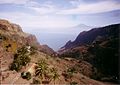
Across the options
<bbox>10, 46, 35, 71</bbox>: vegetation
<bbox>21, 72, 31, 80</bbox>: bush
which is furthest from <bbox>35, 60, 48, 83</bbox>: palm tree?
<bbox>10, 46, 35, 71</bbox>: vegetation

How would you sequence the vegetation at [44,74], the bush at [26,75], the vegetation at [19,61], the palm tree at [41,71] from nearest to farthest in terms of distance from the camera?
the bush at [26,75]
the vegetation at [44,74]
the palm tree at [41,71]
the vegetation at [19,61]

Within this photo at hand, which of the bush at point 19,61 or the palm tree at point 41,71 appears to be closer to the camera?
the palm tree at point 41,71

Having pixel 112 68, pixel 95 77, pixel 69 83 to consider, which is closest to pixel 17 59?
pixel 69 83

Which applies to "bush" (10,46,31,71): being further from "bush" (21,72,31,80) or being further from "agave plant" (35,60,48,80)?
"agave plant" (35,60,48,80)

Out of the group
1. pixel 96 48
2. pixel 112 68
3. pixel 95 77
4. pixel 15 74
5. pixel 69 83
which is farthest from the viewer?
pixel 96 48

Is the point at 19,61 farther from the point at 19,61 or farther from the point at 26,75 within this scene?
the point at 26,75

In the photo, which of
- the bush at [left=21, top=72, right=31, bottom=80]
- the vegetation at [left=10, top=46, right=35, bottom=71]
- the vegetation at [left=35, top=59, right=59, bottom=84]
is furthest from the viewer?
the vegetation at [left=10, top=46, right=35, bottom=71]

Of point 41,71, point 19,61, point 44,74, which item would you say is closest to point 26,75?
point 41,71

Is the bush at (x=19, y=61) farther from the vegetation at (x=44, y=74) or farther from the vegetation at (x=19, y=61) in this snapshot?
the vegetation at (x=44, y=74)

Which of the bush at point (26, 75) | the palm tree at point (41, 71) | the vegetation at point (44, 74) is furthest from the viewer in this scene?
the palm tree at point (41, 71)

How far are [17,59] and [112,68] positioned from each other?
6655cm

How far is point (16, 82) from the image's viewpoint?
55.2 metres

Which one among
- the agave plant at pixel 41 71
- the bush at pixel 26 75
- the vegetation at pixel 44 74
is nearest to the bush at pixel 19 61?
the bush at pixel 26 75

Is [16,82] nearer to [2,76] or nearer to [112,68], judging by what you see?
[2,76]
